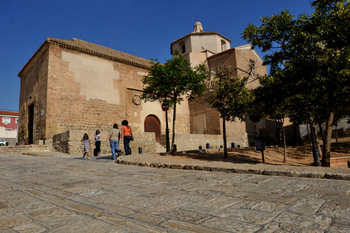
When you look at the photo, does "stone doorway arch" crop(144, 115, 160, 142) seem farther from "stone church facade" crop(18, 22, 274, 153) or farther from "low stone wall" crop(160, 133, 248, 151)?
"low stone wall" crop(160, 133, 248, 151)

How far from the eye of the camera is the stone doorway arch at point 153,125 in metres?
21.1

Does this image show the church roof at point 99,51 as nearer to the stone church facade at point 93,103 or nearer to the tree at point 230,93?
the stone church facade at point 93,103

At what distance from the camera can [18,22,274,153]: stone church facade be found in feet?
51.6

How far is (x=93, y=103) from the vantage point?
17.8 m

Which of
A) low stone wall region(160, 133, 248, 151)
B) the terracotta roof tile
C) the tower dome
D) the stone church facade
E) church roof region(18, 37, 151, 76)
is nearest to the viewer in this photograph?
the stone church facade

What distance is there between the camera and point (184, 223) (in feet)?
6.85

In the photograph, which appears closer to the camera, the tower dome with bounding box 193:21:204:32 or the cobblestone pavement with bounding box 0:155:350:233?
the cobblestone pavement with bounding box 0:155:350:233

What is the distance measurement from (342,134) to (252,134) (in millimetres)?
9075

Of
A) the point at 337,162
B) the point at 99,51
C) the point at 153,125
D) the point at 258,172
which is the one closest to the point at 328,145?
the point at 337,162

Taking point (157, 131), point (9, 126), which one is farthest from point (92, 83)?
point (9, 126)

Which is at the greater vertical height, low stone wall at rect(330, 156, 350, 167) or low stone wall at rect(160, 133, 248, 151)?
low stone wall at rect(160, 133, 248, 151)

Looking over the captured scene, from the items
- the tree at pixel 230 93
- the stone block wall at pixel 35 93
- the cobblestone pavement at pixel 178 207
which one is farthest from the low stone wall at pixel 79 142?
the cobblestone pavement at pixel 178 207

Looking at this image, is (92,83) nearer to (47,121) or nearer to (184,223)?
(47,121)

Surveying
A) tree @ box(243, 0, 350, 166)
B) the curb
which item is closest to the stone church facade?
the curb
